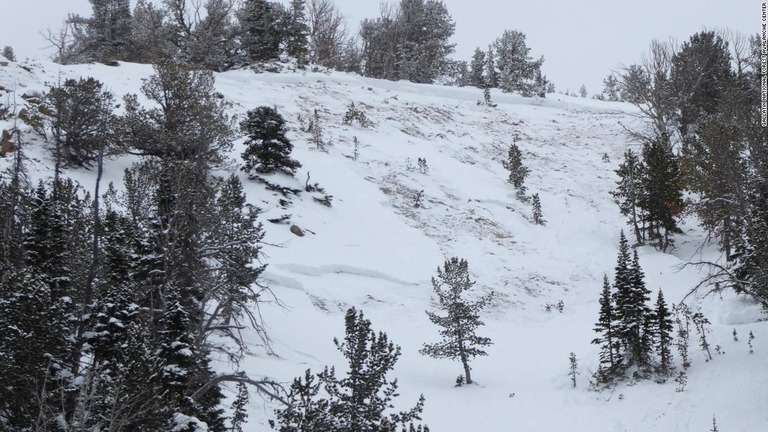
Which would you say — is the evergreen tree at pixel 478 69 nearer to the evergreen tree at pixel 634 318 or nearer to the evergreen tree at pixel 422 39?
the evergreen tree at pixel 422 39

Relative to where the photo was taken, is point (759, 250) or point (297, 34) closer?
point (759, 250)

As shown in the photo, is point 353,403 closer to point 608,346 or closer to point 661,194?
point 608,346

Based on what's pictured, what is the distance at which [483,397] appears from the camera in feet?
64.2

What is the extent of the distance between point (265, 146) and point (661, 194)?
74.0ft

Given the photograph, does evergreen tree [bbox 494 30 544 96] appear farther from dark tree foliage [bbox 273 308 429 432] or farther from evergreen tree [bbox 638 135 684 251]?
dark tree foliage [bbox 273 308 429 432]

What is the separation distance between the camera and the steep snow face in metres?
17.9

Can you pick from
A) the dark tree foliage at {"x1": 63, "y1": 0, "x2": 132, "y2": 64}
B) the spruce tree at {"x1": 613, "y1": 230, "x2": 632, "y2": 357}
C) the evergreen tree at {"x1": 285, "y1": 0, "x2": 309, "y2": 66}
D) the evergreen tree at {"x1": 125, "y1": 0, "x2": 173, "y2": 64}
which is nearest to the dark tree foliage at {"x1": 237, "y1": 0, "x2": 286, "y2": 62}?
the evergreen tree at {"x1": 285, "y1": 0, "x2": 309, "y2": 66}

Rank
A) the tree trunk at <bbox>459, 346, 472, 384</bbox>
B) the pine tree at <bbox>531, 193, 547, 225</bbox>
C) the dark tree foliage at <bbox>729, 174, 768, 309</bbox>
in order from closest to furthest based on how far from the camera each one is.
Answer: the dark tree foliage at <bbox>729, 174, 768, 309</bbox> → the tree trunk at <bbox>459, 346, 472, 384</bbox> → the pine tree at <bbox>531, 193, 547, 225</bbox>

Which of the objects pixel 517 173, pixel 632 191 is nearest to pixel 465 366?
pixel 632 191

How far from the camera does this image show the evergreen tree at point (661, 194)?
3100 cm

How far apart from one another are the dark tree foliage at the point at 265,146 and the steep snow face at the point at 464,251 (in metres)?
0.86

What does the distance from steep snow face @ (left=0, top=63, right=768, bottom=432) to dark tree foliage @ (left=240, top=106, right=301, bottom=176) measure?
2.83 feet

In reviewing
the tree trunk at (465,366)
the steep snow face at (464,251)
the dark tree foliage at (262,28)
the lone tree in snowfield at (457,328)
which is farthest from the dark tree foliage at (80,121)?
the dark tree foliage at (262,28)

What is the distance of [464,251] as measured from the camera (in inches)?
1209
